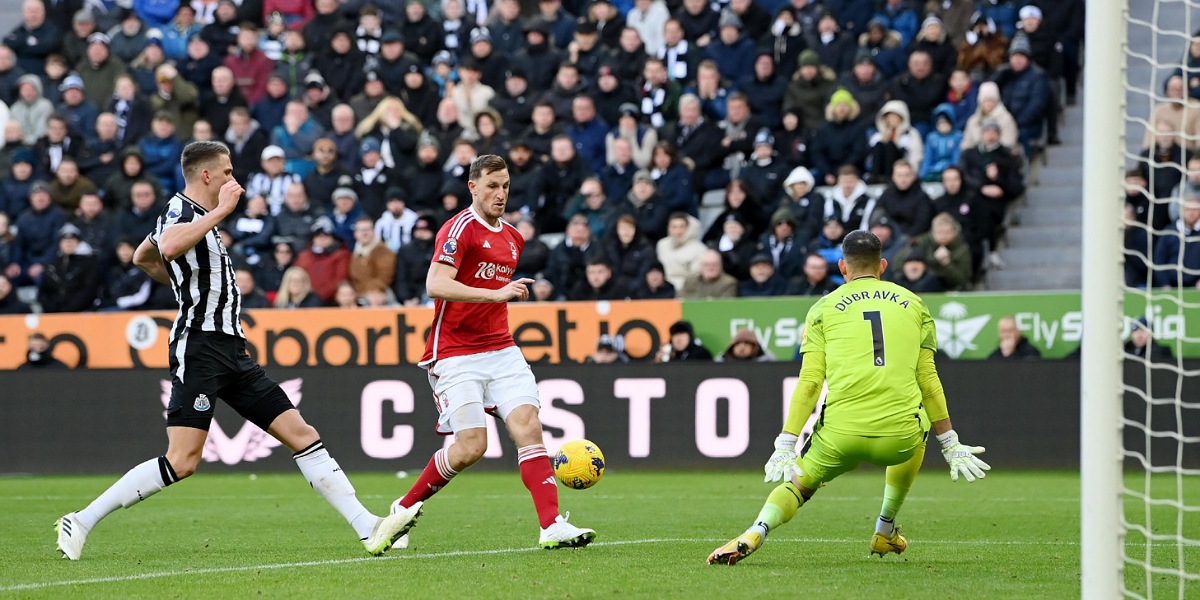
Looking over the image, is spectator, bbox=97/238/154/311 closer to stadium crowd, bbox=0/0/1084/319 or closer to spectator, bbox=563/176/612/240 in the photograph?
stadium crowd, bbox=0/0/1084/319

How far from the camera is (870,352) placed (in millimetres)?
8055

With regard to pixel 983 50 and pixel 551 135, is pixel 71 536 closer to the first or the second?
pixel 551 135

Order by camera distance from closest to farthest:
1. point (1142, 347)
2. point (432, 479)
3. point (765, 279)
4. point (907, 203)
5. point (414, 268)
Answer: point (432, 479) → point (1142, 347) → point (765, 279) → point (907, 203) → point (414, 268)

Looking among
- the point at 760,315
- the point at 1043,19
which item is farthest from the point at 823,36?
the point at 760,315

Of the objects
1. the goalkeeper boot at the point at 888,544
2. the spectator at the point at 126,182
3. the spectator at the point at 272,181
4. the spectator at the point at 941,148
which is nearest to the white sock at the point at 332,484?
the goalkeeper boot at the point at 888,544

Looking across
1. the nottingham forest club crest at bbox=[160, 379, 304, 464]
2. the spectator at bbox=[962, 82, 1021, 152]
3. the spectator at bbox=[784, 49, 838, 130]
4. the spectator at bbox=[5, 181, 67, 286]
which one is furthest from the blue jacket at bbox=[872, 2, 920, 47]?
the spectator at bbox=[5, 181, 67, 286]

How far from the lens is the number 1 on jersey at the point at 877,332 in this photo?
317 inches

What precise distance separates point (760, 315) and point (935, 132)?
3.93 metres

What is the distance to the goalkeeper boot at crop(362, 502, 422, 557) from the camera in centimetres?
865

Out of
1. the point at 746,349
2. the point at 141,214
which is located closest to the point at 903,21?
the point at 746,349

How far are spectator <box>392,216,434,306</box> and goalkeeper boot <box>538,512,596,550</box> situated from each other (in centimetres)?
1004

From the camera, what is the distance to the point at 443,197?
778 inches

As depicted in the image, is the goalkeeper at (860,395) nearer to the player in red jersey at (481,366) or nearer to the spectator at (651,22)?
the player in red jersey at (481,366)

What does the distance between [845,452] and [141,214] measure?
584 inches
